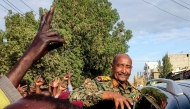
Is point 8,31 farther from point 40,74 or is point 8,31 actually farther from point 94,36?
point 94,36

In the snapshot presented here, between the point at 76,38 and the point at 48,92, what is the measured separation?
24956 mm

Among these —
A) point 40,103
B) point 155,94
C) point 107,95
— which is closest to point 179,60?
point 155,94

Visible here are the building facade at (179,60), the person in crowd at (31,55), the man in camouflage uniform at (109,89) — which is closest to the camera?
the person in crowd at (31,55)

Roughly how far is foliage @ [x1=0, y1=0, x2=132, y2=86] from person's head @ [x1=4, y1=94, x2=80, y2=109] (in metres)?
20.9

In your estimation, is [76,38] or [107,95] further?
[76,38]

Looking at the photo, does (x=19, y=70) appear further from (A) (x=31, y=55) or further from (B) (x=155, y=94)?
(B) (x=155, y=94)

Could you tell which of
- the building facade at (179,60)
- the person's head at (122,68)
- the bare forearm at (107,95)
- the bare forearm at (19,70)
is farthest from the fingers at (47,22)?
the building facade at (179,60)

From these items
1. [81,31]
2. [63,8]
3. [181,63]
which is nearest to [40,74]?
[81,31]

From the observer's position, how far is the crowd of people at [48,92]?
99cm

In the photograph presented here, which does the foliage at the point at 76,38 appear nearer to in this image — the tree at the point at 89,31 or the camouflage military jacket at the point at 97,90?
the tree at the point at 89,31

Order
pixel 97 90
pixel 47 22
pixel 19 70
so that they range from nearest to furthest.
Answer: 1. pixel 19 70
2. pixel 47 22
3. pixel 97 90

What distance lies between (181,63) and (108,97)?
8147 cm

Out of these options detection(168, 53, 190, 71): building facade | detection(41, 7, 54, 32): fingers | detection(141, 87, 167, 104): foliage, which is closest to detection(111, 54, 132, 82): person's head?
detection(141, 87, 167, 104): foliage

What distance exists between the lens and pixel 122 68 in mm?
3172
